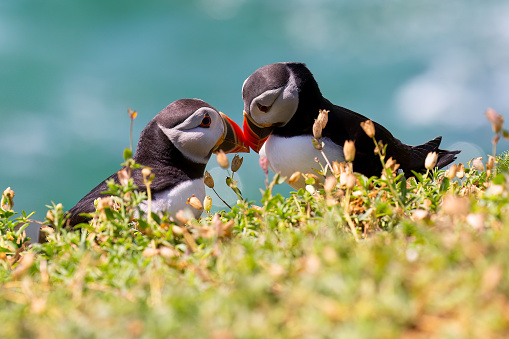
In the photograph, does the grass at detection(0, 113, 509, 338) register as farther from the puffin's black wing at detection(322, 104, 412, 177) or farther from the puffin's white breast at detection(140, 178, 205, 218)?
the puffin's black wing at detection(322, 104, 412, 177)

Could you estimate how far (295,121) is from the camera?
2.95 meters

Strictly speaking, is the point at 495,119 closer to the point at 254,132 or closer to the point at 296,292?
the point at 296,292

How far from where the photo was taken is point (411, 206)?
2.10m

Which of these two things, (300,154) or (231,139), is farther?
(231,139)

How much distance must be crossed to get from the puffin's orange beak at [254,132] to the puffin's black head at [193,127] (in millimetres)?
166

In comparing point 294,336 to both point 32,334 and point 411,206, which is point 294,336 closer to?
point 32,334

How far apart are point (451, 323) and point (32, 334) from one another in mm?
872

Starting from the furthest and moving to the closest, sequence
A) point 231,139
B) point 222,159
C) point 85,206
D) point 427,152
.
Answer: point 427,152
point 231,139
point 85,206
point 222,159

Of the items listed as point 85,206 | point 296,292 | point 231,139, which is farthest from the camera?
point 231,139

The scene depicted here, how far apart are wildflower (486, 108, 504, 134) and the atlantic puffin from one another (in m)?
1.36

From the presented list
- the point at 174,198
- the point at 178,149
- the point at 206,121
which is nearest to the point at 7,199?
the point at 174,198

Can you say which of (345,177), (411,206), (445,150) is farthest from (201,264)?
(445,150)

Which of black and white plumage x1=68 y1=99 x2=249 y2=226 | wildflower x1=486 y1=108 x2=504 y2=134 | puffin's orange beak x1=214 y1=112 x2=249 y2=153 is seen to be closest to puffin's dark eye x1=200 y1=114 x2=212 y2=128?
black and white plumage x1=68 y1=99 x2=249 y2=226

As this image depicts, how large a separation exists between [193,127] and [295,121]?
2.09 feet
